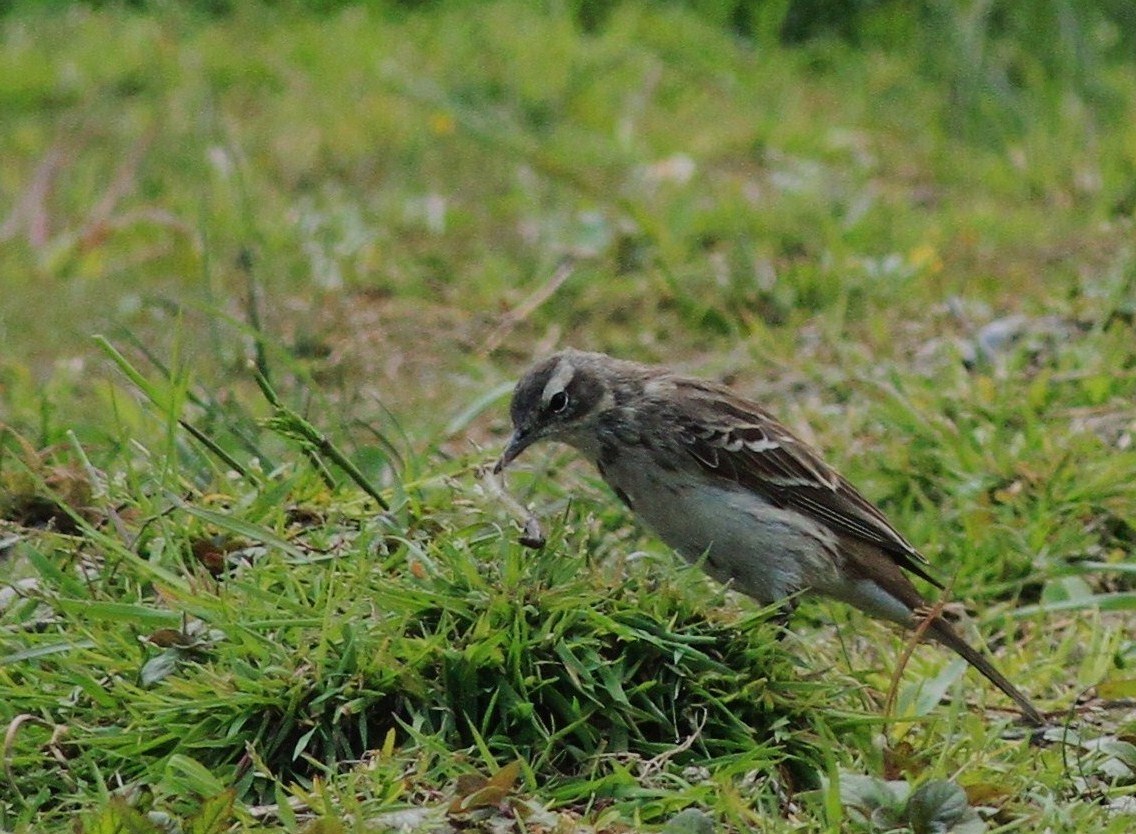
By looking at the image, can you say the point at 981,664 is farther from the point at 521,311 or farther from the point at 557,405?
the point at 521,311

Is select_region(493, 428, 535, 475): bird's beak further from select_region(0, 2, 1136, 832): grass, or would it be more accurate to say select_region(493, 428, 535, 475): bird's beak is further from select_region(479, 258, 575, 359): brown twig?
select_region(479, 258, 575, 359): brown twig

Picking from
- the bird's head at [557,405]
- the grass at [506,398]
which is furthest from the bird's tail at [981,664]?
the bird's head at [557,405]

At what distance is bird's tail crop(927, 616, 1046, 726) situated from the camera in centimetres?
541

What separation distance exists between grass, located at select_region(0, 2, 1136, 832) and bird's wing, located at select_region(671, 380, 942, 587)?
0.33m

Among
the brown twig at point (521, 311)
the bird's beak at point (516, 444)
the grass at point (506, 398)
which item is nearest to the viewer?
the grass at point (506, 398)

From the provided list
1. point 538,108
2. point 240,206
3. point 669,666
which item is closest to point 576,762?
point 669,666

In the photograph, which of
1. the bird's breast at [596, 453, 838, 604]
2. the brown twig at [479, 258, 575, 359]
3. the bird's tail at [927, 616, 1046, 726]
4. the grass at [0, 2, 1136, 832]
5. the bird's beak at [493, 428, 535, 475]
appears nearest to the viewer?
the grass at [0, 2, 1136, 832]

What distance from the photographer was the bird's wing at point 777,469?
6.07 m

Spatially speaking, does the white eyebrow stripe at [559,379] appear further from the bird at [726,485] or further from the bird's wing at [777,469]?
the bird's wing at [777,469]

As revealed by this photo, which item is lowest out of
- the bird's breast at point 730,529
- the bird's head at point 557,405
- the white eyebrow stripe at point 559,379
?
the bird's breast at point 730,529

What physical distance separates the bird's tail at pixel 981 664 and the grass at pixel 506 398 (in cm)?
9

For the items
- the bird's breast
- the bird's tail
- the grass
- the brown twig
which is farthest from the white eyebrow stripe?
the brown twig

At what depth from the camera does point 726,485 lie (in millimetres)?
6062

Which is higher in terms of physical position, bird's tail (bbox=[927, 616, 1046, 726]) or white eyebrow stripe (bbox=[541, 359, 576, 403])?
white eyebrow stripe (bbox=[541, 359, 576, 403])
